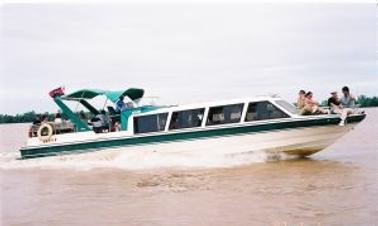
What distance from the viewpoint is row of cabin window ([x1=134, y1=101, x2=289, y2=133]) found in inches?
502

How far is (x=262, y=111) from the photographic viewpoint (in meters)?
12.8

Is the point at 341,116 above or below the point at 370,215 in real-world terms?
above

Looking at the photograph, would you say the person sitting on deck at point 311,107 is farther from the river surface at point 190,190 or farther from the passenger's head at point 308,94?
the river surface at point 190,190

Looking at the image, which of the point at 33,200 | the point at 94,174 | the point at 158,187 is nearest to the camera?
the point at 33,200

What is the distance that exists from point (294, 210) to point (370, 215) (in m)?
0.95

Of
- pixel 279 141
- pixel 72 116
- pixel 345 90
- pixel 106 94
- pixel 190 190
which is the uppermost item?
pixel 106 94

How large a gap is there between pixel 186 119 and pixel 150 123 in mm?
888

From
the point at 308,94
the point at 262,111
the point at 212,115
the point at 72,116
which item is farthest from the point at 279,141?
the point at 72,116

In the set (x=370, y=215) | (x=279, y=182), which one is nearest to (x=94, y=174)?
(x=279, y=182)

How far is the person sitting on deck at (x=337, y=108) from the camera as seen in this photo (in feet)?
41.3

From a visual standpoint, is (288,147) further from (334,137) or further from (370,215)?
(370,215)

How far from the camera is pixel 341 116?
12602 millimetres

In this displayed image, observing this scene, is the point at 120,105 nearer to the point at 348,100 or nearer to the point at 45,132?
the point at 45,132

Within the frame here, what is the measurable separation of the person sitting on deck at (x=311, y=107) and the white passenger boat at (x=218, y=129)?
17 centimetres
